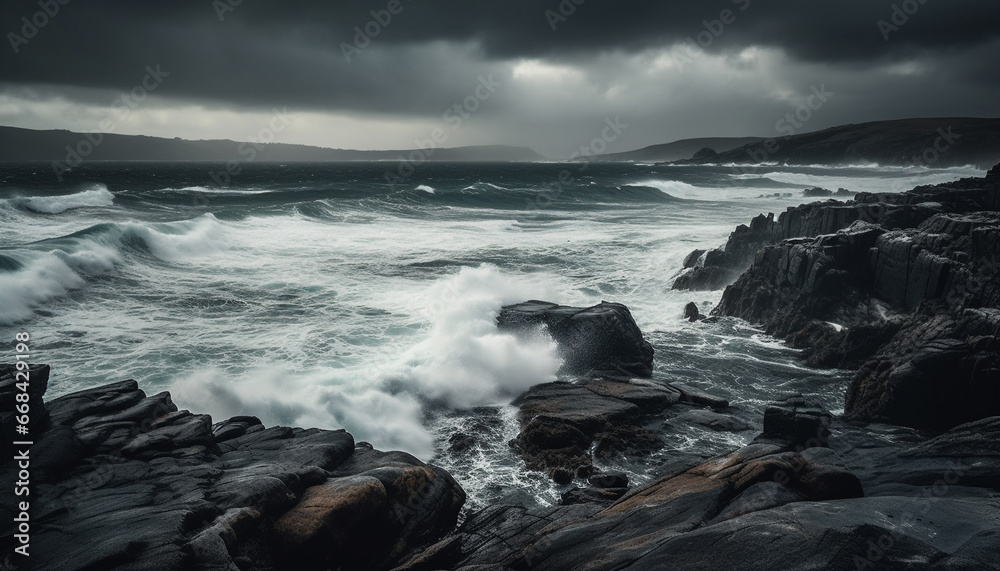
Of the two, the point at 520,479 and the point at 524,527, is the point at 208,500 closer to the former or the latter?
the point at 524,527

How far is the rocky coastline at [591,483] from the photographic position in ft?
22.0

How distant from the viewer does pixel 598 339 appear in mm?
19078

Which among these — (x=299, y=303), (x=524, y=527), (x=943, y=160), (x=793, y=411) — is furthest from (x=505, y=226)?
(x=943, y=160)

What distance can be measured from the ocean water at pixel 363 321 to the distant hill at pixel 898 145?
419 feet

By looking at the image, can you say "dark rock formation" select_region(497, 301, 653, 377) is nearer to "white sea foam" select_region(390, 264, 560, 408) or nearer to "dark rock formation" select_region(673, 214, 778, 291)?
"white sea foam" select_region(390, 264, 560, 408)

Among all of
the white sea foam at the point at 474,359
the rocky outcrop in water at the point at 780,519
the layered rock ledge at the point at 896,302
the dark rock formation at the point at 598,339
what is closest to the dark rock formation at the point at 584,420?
the white sea foam at the point at 474,359

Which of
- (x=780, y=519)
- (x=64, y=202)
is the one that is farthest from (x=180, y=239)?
(x=780, y=519)

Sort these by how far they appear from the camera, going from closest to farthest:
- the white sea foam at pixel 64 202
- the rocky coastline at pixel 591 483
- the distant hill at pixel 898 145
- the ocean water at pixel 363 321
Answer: the rocky coastline at pixel 591 483 < the ocean water at pixel 363 321 < the white sea foam at pixel 64 202 < the distant hill at pixel 898 145

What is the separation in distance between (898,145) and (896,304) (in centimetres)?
16618

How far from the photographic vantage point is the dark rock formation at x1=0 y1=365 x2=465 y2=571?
7.54 meters

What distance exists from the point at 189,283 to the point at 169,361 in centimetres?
1124

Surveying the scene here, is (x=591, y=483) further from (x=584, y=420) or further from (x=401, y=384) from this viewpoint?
(x=401, y=384)

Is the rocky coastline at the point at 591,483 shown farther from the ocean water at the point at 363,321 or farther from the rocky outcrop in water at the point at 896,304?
the ocean water at the point at 363,321

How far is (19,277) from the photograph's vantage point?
22.9 m
